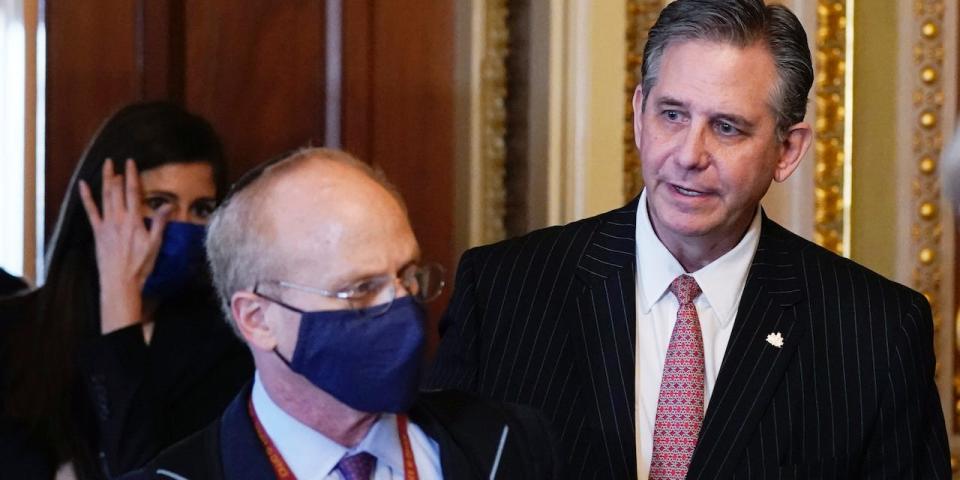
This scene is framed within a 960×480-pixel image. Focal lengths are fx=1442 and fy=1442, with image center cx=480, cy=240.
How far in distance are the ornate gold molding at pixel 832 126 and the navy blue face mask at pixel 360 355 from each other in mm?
1815

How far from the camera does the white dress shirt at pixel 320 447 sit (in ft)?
6.98

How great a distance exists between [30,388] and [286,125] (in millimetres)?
894

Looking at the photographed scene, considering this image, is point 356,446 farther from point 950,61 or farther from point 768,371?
point 950,61

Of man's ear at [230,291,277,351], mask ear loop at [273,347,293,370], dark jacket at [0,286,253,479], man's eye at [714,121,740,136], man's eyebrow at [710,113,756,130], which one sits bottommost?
dark jacket at [0,286,253,479]

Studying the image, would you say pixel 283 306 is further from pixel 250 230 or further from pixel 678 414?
pixel 678 414

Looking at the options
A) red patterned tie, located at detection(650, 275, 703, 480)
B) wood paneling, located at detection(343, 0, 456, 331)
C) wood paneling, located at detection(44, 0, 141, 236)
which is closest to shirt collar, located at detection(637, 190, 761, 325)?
red patterned tie, located at detection(650, 275, 703, 480)

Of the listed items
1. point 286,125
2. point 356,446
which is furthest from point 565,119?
point 356,446

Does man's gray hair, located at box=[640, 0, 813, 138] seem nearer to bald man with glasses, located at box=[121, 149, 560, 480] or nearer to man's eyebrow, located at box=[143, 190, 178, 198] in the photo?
bald man with glasses, located at box=[121, 149, 560, 480]

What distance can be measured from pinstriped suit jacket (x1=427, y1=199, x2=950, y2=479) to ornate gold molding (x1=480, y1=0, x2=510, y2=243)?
2.61 feet

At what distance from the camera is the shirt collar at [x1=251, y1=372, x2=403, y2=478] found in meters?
2.13

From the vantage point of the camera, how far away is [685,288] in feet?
8.67

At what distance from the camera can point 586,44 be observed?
3572mm

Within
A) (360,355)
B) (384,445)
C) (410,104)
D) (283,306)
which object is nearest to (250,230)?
(283,306)

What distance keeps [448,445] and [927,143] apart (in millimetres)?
1953
